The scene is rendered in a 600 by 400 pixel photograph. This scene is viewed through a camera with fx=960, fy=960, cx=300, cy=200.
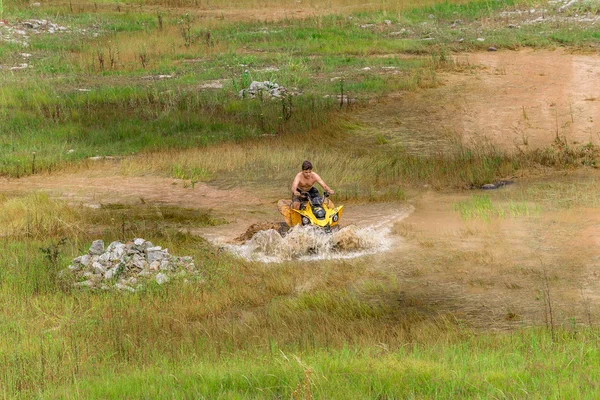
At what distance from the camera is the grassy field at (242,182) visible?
8.23 metres

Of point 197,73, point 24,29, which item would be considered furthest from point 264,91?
point 24,29

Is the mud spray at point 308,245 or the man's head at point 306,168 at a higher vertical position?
the man's head at point 306,168

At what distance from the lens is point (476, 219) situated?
15125 millimetres

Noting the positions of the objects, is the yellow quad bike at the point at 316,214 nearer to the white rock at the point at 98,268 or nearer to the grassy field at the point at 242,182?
the grassy field at the point at 242,182

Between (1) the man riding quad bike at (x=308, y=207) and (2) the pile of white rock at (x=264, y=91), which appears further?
(2) the pile of white rock at (x=264, y=91)

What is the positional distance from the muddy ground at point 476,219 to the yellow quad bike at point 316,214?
873 millimetres

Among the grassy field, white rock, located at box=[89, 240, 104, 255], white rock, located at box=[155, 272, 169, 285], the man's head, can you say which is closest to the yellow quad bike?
the man's head

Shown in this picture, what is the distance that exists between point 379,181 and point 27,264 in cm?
721

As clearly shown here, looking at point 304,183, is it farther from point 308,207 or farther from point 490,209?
point 490,209

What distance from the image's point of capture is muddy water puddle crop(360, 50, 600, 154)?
63.4ft

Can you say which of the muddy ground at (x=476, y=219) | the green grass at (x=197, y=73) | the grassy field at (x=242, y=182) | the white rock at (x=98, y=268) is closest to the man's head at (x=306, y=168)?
the muddy ground at (x=476, y=219)

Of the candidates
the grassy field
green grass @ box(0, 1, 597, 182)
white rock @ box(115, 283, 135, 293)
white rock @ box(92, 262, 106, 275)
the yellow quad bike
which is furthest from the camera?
green grass @ box(0, 1, 597, 182)

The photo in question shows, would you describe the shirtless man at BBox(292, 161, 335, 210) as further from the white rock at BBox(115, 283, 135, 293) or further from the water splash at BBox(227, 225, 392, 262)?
the white rock at BBox(115, 283, 135, 293)

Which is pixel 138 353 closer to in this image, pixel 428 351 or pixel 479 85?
pixel 428 351
